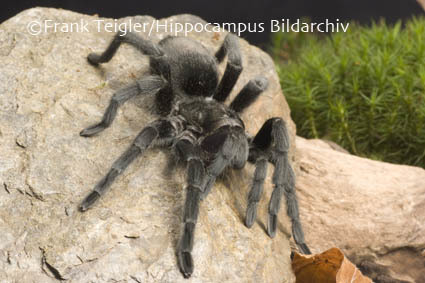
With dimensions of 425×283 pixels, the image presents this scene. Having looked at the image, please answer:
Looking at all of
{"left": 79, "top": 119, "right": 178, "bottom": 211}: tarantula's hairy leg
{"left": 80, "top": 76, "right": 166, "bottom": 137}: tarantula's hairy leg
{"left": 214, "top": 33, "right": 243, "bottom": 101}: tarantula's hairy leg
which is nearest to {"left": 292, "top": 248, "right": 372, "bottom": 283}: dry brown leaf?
{"left": 79, "top": 119, "right": 178, "bottom": 211}: tarantula's hairy leg

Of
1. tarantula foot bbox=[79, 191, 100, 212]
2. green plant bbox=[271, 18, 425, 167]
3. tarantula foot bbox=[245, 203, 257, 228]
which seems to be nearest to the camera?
tarantula foot bbox=[79, 191, 100, 212]

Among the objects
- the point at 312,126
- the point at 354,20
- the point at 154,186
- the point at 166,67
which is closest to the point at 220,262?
the point at 154,186

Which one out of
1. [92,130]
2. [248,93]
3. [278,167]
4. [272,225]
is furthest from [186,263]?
[248,93]

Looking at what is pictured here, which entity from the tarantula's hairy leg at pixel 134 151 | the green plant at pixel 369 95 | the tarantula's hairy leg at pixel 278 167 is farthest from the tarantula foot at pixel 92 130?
the green plant at pixel 369 95

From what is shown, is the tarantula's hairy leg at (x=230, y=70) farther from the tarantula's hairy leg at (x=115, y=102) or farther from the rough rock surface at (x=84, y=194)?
the tarantula's hairy leg at (x=115, y=102)

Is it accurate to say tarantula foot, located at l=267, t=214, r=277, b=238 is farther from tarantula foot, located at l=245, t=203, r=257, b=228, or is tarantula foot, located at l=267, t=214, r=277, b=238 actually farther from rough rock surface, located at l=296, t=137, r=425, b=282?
rough rock surface, located at l=296, t=137, r=425, b=282

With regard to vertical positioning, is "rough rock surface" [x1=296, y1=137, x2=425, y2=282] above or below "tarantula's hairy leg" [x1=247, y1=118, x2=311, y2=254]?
below
